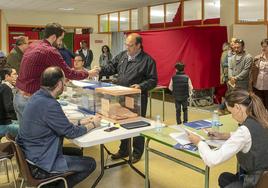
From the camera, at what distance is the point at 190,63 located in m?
7.29

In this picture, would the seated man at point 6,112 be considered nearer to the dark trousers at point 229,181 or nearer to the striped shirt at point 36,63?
the striped shirt at point 36,63

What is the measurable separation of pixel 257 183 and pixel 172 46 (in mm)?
6157

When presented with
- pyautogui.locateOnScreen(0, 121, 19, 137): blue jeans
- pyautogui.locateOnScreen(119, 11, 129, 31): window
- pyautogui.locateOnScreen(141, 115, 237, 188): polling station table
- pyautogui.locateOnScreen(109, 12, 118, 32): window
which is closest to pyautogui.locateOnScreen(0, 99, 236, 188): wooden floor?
pyautogui.locateOnScreen(0, 121, 19, 137): blue jeans

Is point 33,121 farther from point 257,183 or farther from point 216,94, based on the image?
point 216,94

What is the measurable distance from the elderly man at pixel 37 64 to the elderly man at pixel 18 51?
1862 mm

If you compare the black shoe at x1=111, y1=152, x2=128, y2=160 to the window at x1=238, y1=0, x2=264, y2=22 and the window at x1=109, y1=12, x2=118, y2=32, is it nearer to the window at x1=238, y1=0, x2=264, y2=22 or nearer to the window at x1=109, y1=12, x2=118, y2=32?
the window at x1=238, y1=0, x2=264, y2=22

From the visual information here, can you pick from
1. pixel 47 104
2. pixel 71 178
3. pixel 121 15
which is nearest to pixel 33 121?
pixel 47 104

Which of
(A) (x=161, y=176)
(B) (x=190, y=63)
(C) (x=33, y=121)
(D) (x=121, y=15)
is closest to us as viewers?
(C) (x=33, y=121)

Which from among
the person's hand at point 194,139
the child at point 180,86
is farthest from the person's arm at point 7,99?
the child at point 180,86

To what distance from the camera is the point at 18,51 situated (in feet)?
16.0

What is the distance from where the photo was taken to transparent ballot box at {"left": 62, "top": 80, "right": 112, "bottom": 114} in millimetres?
3246

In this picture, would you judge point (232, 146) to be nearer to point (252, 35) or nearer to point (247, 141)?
point (247, 141)

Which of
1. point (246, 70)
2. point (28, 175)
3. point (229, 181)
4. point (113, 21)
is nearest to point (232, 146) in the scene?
point (229, 181)

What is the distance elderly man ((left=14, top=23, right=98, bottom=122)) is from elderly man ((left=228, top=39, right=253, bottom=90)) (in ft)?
11.2
